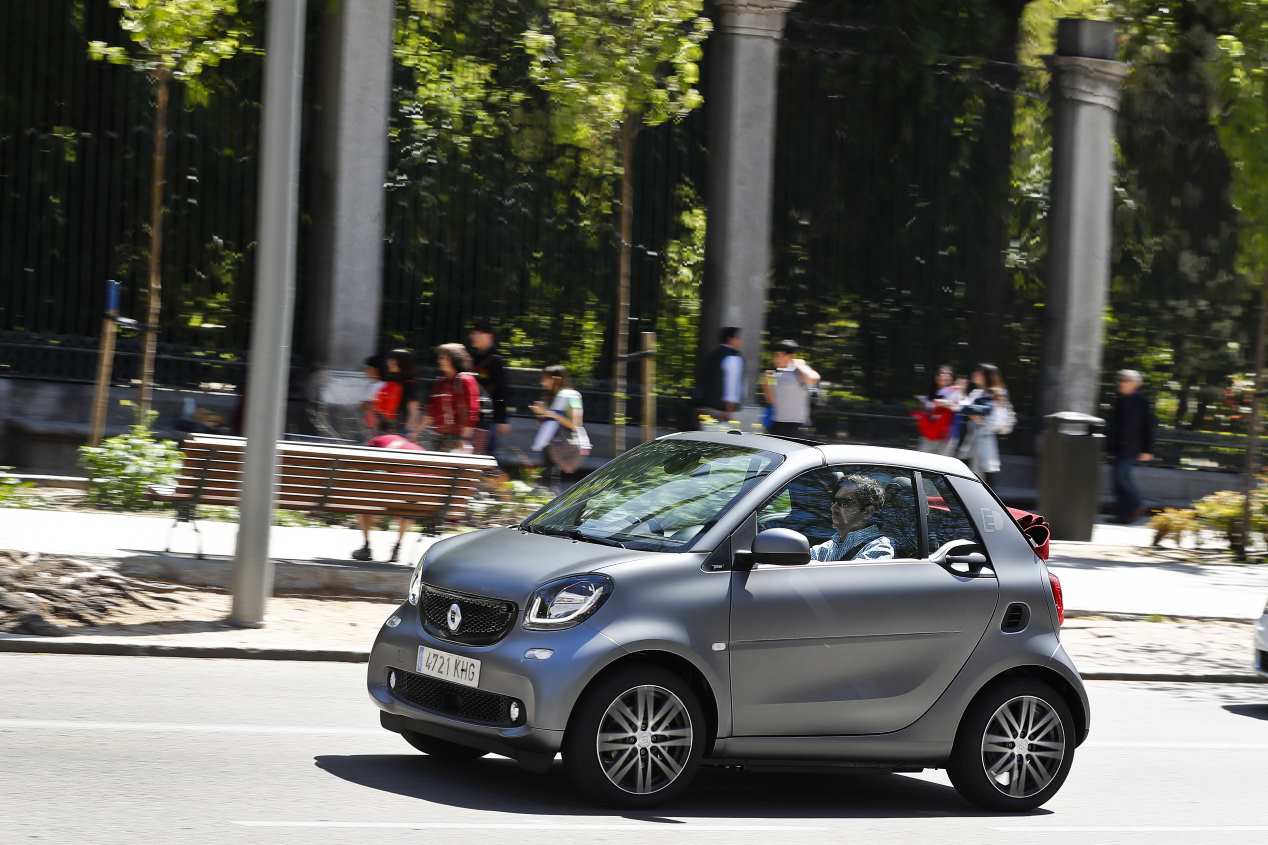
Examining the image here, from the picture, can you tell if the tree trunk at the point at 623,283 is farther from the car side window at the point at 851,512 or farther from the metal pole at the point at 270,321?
the car side window at the point at 851,512

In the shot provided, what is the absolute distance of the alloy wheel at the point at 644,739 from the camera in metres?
6.77

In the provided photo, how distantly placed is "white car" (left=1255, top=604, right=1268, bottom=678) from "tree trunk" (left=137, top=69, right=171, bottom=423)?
981 centimetres

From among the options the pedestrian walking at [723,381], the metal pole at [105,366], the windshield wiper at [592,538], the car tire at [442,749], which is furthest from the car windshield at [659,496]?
the pedestrian walking at [723,381]

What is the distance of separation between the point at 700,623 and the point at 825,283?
14.8m

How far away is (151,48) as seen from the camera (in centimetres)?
1669

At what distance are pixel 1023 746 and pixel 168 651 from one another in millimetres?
4746

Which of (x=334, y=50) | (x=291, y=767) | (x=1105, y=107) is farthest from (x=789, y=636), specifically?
(x=1105, y=107)

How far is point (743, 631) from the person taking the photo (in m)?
7.00

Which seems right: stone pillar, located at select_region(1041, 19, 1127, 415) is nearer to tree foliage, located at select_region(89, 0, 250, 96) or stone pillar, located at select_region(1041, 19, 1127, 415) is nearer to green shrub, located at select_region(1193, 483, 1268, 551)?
green shrub, located at select_region(1193, 483, 1268, 551)

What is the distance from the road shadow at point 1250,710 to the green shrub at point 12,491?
9573 millimetres

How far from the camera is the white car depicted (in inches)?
456

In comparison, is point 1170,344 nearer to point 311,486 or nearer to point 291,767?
point 311,486

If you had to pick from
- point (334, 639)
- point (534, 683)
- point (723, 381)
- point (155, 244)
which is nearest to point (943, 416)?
point (723, 381)

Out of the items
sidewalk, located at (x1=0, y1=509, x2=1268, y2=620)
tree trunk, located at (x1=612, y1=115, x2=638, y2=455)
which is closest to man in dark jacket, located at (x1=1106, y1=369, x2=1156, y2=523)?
sidewalk, located at (x1=0, y1=509, x2=1268, y2=620)
